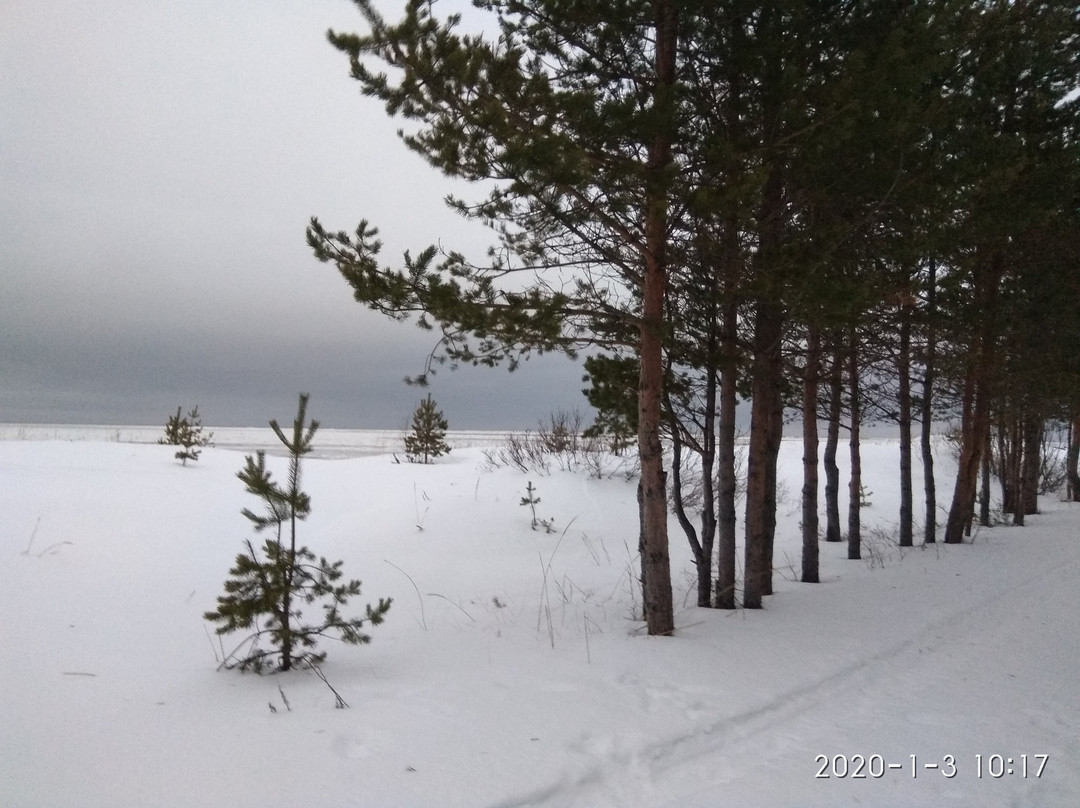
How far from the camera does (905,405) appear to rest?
42.8ft

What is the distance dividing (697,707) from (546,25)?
584cm

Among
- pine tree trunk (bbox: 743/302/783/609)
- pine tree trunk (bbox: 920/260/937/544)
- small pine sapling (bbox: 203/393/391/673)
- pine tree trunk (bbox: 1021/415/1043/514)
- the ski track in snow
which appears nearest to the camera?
the ski track in snow

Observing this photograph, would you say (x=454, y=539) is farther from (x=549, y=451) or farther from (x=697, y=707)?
(x=697, y=707)

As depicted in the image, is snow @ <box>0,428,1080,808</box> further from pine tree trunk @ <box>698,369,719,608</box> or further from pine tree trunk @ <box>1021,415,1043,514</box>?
pine tree trunk @ <box>1021,415,1043,514</box>

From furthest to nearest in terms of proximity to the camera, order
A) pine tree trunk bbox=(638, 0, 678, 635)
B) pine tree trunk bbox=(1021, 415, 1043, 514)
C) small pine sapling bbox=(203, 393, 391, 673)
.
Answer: pine tree trunk bbox=(1021, 415, 1043, 514) < pine tree trunk bbox=(638, 0, 678, 635) < small pine sapling bbox=(203, 393, 391, 673)

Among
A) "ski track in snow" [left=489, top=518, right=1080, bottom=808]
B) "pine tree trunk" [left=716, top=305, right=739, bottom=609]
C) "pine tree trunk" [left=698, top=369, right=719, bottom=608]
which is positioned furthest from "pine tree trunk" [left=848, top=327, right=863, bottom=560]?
"ski track in snow" [left=489, top=518, right=1080, bottom=808]

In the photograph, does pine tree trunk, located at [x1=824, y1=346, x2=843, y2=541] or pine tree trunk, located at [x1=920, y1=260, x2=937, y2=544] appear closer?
pine tree trunk, located at [x1=824, y1=346, x2=843, y2=541]

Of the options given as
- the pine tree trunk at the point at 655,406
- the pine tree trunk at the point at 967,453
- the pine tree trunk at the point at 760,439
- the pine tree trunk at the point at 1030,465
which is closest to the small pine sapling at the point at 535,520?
the pine tree trunk at the point at 760,439

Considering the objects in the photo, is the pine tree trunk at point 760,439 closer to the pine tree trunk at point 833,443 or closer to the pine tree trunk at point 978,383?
the pine tree trunk at point 833,443

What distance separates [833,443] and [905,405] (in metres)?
1.37

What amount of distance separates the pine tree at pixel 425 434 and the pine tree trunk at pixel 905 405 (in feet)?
37.8

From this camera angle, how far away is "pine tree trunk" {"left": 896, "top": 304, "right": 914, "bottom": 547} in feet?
36.3

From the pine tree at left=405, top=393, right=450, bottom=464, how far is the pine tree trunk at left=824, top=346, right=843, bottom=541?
10.3m

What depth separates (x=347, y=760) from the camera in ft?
12.3
